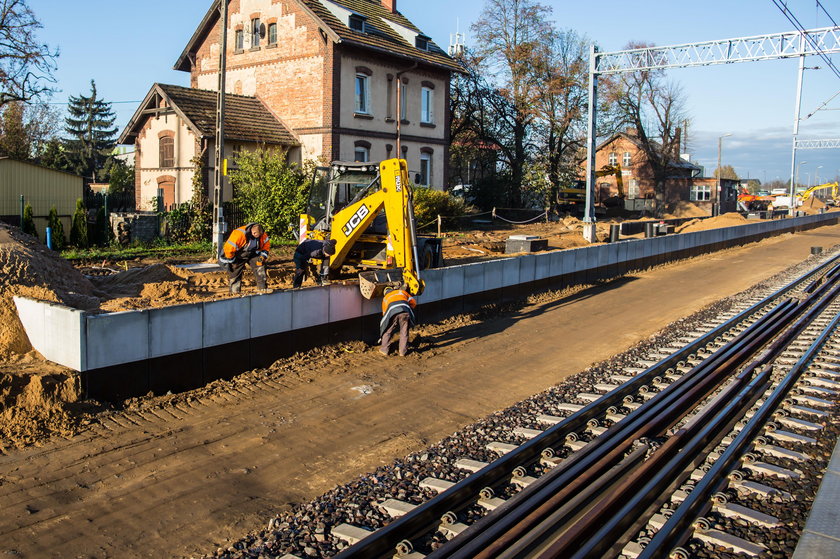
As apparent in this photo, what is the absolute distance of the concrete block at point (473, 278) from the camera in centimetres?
1591

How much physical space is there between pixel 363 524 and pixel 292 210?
774 inches

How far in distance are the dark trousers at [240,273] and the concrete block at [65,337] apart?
13.2 ft

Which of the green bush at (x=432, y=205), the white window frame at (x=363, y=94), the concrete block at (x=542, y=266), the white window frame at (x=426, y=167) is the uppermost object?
the white window frame at (x=363, y=94)

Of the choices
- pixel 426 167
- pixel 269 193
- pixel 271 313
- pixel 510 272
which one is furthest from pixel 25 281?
pixel 426 167

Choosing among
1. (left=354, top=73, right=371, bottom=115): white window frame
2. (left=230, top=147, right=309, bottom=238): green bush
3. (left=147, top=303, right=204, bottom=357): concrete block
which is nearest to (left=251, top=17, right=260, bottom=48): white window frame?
(left=354, top=73, right=371, bottom=115): white window frame

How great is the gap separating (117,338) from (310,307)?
11.7 feet

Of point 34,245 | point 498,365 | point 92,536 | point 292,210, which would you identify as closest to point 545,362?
point 498,365

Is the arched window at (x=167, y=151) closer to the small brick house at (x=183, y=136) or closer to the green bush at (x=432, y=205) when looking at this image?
the small brick house at (x=183, y=136)

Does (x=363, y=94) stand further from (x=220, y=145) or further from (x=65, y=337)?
(x=65, y=337)

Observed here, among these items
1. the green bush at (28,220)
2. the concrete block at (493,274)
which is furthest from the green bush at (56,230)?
the concrete block at (493,274)

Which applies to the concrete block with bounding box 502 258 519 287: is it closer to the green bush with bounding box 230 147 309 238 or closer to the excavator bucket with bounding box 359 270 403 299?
the excavator bucket with bounding box 359 270 403 299

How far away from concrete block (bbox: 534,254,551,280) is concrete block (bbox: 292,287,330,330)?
7.73 m

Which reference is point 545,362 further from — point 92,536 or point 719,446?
point 92,536

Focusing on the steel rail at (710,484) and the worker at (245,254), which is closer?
the steel rail at (710,484)
